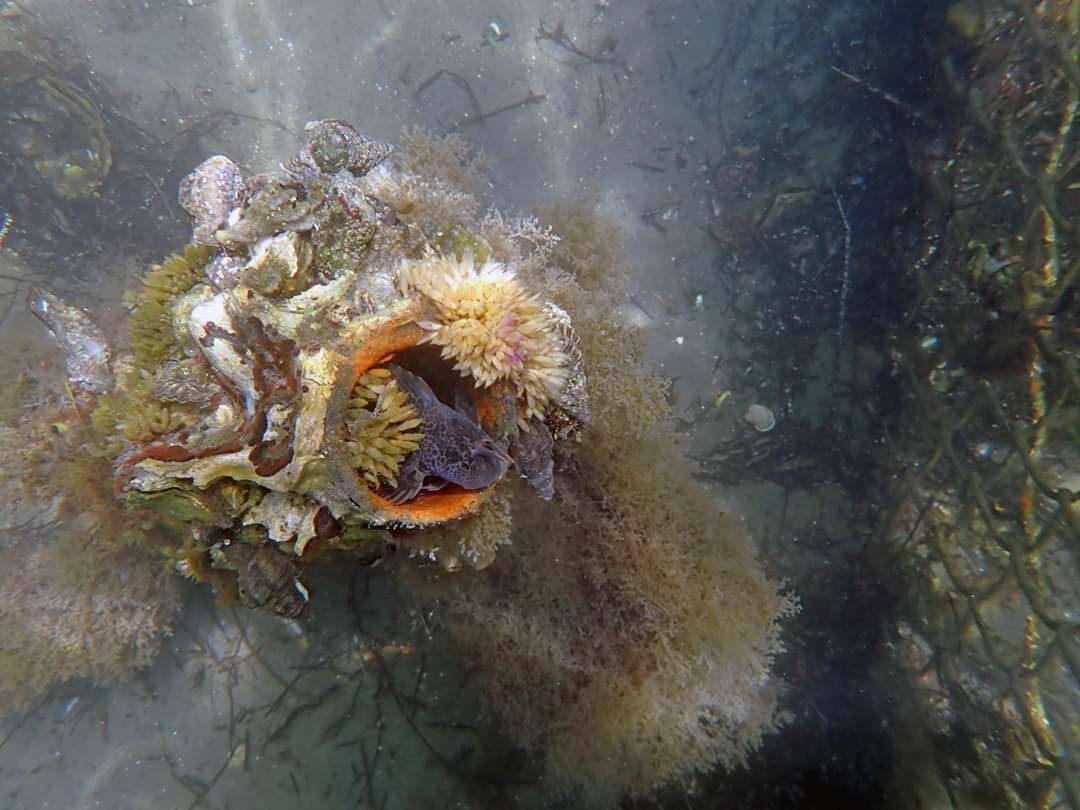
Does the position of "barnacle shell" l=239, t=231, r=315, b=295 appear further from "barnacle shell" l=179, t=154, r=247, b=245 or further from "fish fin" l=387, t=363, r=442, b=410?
"fish fin" l=387, t=363, r=442, b=410

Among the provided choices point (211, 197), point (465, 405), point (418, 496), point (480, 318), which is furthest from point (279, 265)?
point (418, 496)

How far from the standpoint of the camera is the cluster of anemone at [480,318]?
103 inches

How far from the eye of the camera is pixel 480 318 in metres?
2.63

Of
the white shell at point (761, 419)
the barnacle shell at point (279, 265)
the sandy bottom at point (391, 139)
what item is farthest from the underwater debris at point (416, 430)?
the white shell at point (761, 419)

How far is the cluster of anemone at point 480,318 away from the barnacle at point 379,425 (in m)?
0.31

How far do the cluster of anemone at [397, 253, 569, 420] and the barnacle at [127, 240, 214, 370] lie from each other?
120 cm

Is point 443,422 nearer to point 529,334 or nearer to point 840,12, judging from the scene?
point 529,334

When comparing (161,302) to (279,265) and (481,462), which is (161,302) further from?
(481,462)

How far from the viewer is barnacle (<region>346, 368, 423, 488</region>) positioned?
2.64 meters

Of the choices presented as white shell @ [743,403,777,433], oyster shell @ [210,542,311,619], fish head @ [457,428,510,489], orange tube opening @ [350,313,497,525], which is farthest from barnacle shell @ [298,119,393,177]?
white shell @ [743,403,777,433]

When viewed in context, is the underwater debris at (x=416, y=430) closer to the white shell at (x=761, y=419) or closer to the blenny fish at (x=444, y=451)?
the blenny fish at (x=444, y=451)

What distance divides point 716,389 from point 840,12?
402 centimetres

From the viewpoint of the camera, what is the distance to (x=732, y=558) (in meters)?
4.29

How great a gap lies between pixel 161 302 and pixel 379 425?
144 cm
